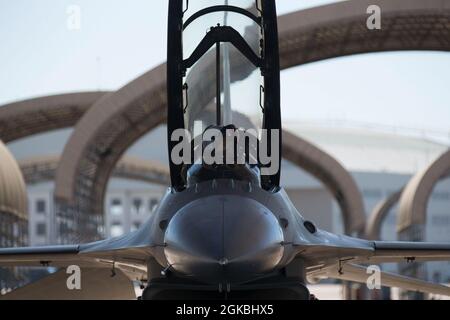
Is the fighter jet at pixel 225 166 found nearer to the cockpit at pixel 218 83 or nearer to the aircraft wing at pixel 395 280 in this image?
the cockpit at pixel 218 83

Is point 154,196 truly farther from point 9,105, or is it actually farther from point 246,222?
point 246,222

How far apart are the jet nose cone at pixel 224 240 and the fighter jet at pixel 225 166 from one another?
0.02 m

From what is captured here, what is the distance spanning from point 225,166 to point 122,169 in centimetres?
3482

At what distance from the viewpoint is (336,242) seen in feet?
34.0

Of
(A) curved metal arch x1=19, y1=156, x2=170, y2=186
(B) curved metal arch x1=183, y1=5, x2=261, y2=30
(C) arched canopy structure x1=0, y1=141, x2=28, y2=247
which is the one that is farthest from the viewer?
(A) curved metal arch x1=19, y1=156, x2=170, y2=186

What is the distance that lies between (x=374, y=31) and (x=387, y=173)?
60.5 metres

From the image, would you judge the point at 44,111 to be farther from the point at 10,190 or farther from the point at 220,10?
the point at 220,10

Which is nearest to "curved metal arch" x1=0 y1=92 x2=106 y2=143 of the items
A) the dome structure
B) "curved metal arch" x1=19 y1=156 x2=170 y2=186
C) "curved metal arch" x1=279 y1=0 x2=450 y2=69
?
the dome structure

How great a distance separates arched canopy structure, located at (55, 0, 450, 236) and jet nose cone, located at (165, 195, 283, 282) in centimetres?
1460

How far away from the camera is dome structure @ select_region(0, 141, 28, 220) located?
25.1 m

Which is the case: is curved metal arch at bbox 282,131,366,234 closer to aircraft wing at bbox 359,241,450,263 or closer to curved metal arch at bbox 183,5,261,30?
aircraft wing at bbox 359,241,450,263

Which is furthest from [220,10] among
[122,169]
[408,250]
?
[122,169]

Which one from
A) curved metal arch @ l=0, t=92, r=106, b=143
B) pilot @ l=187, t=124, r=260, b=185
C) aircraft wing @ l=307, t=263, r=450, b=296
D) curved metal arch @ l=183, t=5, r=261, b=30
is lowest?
aircraft wing @ l=307, t=263, r=450, b=296
